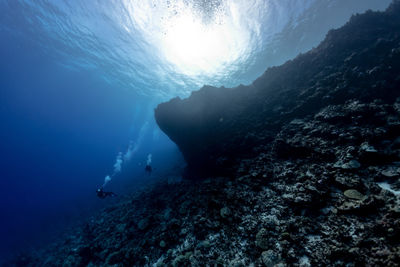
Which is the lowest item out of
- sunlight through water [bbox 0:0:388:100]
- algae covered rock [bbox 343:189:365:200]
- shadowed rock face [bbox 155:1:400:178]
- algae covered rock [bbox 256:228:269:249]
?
algae covered rock [bbox 256:228:269:249]

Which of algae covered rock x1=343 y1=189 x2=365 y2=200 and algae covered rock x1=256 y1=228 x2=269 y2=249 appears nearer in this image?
algae covered rock x1=343 y1=189 x2=365 y2=200

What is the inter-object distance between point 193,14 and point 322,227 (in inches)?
545

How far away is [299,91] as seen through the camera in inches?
274

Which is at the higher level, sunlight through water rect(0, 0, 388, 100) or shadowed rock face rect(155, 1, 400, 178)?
sunlight through water rect(0, 0, 388, 100)

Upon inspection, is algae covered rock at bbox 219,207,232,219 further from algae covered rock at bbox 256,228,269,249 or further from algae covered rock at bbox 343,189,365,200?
algae covered rock at bbox 343,189,365,200

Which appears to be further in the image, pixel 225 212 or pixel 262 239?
pixel 225 212

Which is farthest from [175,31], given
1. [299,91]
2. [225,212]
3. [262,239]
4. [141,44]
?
[262,239]

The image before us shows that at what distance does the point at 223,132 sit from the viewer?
8555 millimetres

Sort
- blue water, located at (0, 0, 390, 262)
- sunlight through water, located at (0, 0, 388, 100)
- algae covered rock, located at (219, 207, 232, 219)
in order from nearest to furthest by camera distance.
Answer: algae covered rock, located at (219, 207, 232, 219) < sunlight through water, located at (0, 0, 388, 100) < blue water, located at (0, 0, 390, 262)

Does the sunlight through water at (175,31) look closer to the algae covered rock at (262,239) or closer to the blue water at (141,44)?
the blue water at (141,44)

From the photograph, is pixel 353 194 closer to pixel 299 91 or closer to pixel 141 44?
pixel 299 91

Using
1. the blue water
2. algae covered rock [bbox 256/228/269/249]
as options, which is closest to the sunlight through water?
the blue water

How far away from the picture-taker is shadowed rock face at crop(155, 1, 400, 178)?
5379 mm

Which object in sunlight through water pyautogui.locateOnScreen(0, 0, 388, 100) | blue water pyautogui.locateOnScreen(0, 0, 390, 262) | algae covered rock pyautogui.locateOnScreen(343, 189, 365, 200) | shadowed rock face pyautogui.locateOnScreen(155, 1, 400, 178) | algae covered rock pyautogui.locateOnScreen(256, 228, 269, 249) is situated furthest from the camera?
blue water pyautogui.locateOnScreen(0, 0, 390, 262)
